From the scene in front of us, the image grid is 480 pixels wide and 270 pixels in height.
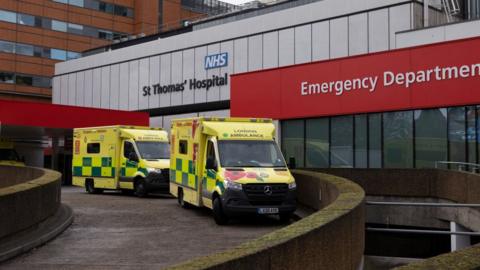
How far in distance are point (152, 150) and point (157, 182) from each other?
62.5 inches

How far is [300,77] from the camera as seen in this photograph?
2919cm

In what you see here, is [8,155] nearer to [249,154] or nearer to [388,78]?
[388,78]

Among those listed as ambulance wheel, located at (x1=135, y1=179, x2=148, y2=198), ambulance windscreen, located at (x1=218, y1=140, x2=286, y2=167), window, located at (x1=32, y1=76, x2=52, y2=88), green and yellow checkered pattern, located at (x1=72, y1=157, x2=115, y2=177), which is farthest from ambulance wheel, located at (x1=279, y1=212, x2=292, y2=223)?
window, located at (x1=32, y1=76, x2=52, y2=88)

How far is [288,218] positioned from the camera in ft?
49.4

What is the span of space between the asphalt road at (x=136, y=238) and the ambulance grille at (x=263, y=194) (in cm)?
62

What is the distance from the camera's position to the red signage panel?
75.3 feet

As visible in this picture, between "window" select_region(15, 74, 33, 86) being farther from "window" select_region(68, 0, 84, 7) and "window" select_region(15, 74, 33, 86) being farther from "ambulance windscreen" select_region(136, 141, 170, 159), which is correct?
"ambulance windscreen" select_region(136, 141, 170, 159)

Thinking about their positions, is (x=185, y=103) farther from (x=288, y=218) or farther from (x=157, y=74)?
(x=288, y=218)

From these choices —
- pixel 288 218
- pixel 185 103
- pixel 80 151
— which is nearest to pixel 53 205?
pixel 288 218

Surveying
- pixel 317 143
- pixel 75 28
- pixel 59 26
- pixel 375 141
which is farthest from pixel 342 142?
pixel 75 28

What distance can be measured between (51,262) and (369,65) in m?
19.2

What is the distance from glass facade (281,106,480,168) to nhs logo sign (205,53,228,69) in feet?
47.4

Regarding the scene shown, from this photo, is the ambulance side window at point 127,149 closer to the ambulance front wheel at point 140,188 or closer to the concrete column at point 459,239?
the ambulance front wheel at point 140,188

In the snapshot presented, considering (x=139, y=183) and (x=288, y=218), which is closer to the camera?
(x=288, y=218)
